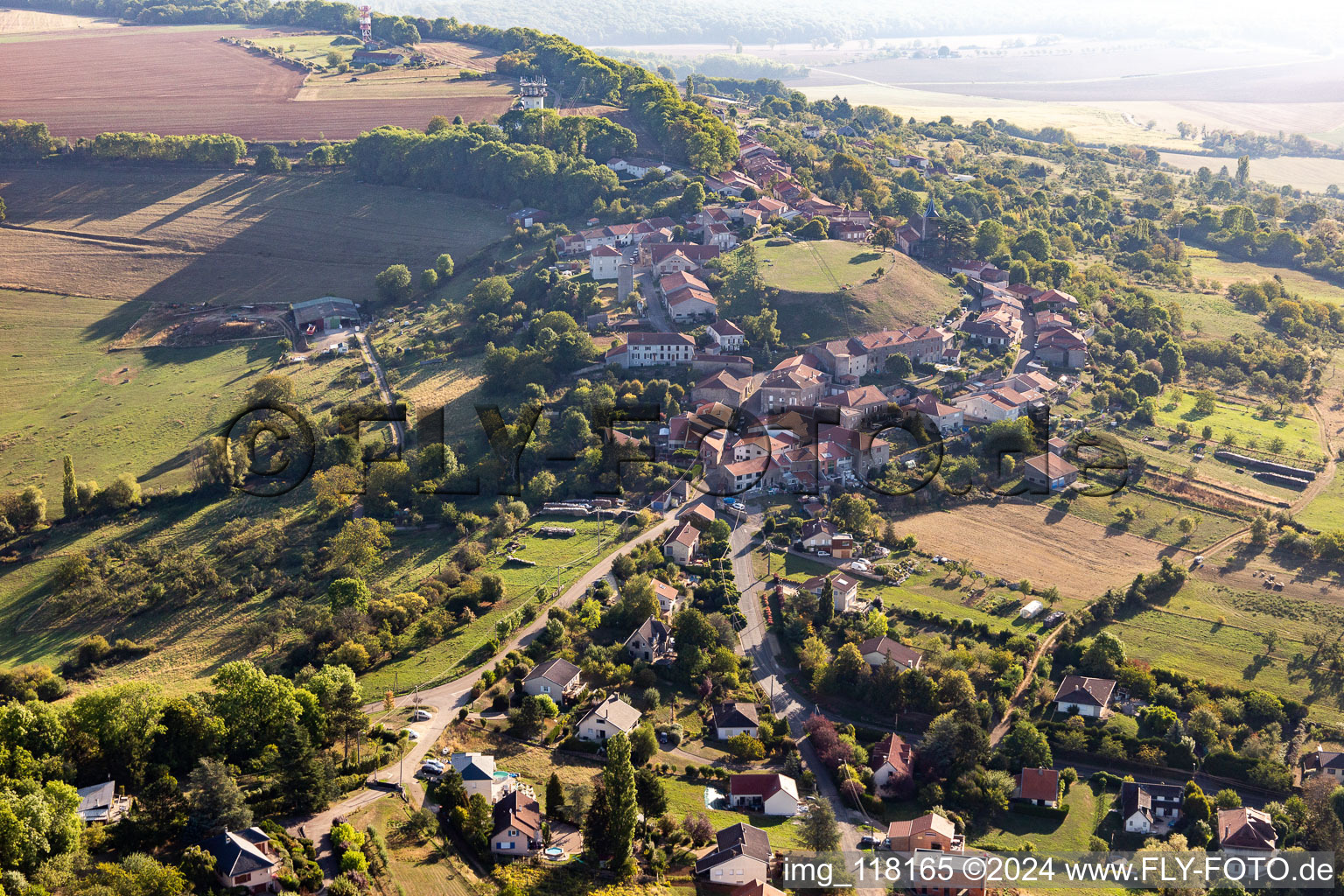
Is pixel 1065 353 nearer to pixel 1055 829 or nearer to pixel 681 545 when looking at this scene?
pixel 681 545

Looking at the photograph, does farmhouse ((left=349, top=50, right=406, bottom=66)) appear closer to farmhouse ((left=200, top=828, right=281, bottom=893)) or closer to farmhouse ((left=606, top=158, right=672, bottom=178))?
Answer: farmhouse ((left=606, top=158, right=672, bottom=178))

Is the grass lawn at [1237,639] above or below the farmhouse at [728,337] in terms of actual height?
below

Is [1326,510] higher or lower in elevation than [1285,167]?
lower

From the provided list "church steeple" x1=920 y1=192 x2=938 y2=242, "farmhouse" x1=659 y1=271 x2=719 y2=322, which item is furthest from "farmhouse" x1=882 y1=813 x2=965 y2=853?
"church steeple" x1=920 y1=192 x2=938 y2=242

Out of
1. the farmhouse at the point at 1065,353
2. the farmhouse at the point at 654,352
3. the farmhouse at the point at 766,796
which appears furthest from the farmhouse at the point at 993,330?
the farmhouse at the point at 766,796

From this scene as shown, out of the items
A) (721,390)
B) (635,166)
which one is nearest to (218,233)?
(635,166)

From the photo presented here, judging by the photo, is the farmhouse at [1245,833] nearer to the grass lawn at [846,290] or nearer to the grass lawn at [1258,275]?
the grass lawn at [846,290]
